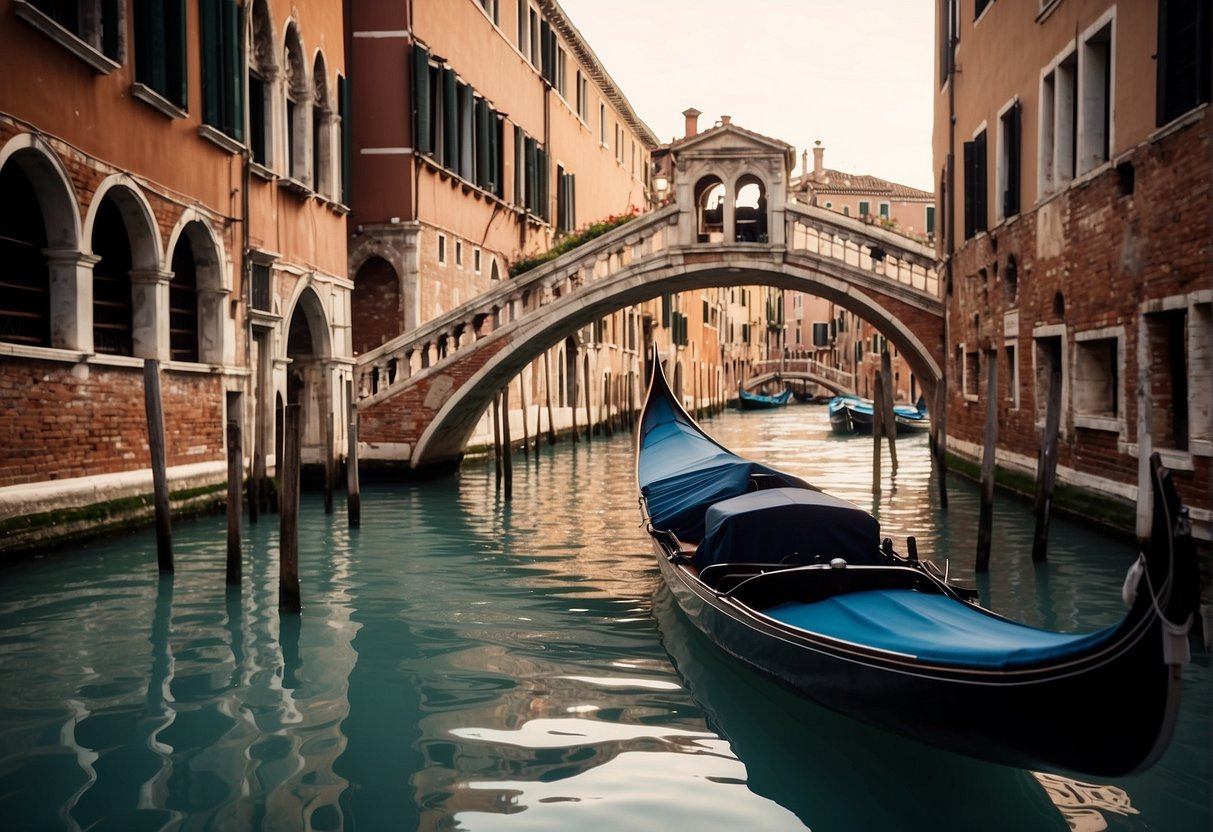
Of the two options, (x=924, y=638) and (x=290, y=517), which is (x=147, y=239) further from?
(x=924, y=638)

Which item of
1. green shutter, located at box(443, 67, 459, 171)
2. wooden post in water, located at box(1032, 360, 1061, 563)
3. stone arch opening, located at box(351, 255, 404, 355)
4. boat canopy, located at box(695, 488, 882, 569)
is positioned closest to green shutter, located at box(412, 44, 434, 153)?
green shutter, located at box(443, 67, 459, 171)

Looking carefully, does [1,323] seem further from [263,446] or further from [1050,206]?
[1050,206]

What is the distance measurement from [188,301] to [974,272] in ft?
19.1

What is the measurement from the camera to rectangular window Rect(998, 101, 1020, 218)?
878 cm

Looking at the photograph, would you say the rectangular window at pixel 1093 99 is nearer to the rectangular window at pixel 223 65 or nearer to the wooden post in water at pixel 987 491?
the wooden post in water at pixel 987 491

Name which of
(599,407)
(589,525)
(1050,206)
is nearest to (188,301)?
(589,525)

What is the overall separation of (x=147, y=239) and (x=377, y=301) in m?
5.08

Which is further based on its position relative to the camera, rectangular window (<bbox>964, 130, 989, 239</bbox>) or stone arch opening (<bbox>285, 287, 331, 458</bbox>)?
stone arch opening (<bbox>285, 287, 331, 458</bbox>)

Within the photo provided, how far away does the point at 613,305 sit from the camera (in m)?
11.7

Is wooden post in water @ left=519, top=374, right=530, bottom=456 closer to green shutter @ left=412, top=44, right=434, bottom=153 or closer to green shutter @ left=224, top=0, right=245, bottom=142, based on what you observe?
green shutter @ left=412, top=44, right=434, bottom=153

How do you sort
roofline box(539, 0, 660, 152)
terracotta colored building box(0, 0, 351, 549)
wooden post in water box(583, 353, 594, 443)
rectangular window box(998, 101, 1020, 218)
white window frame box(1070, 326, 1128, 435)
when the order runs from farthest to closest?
wooden post in water box(583, 353, 594, 443) → roofline box(539, 0, 660, 152) → rectangular window box(998, 101, 1020, 218) → white window frame box(1070, 326, 1128, 435) → terracotta colored building box(0, 0, 351, 549)

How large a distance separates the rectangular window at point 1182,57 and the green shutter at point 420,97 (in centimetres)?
738

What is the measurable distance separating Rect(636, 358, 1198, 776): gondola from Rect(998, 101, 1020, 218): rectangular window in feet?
14.1

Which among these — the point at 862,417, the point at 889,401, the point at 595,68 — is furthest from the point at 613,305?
the point at 862,417
